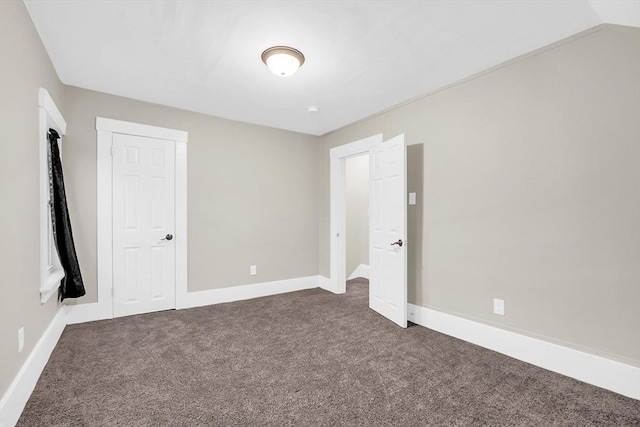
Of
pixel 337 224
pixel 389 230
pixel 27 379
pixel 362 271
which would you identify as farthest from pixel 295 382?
Answer: pixel 362 271

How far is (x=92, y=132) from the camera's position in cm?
325

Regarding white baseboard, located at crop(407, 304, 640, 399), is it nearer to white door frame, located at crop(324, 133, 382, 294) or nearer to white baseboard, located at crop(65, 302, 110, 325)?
white door frame, located at crop(324, 133, 382, 294)

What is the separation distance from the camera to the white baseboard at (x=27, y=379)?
1.57 meters

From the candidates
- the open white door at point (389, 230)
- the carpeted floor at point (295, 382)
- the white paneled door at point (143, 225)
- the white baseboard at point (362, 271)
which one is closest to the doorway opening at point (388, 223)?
the open white door at point (389, 230)

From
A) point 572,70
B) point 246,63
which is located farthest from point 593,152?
point 246,63

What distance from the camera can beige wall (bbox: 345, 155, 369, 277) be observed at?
219 inches

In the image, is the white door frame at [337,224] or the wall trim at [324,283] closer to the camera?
the white door frame at [337,224]

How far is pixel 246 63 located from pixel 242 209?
2117mm

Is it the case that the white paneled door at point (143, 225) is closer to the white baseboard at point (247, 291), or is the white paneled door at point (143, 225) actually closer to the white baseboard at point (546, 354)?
the white baseboard at point (247, 291)

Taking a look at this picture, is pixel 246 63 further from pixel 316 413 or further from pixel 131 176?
pixel 316 413

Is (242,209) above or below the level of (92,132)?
below

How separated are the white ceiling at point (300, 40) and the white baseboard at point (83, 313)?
235cm

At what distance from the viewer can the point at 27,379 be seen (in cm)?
187

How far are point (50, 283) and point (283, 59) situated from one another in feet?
8.61
